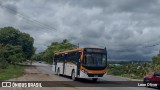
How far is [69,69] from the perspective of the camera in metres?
32.5

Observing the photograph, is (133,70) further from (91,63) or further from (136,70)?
(91,63)

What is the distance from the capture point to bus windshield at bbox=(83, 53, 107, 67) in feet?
91.5

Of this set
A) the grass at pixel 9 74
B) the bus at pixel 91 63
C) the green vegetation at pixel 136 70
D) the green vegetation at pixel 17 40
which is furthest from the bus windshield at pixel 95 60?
the green vegetation at pixel 17 40

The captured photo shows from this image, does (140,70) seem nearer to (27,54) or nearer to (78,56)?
(78,56)

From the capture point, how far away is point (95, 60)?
1103 inches

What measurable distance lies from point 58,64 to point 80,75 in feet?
37.1

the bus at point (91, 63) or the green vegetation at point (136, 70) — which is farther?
the green vegetation at point (136, 70)

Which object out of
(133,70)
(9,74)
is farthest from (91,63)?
(133,70)

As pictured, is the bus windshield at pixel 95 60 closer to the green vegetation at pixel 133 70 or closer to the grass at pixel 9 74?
the grass at pixel 9 74

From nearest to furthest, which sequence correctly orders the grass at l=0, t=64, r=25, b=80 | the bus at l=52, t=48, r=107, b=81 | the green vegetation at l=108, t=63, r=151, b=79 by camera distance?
the bus at l=52, t=48, r=107, b=81
the grass at l=0, t=64, r=25, b=80
the green vegetation at l=108, t=63, r=151, b=79

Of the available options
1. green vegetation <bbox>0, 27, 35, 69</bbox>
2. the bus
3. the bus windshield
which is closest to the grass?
the bus

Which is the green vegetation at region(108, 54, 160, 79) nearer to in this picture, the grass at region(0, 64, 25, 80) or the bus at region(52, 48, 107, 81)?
the grass at region(0, 64, 25, 80)

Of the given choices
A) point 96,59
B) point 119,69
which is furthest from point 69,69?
point 119,69

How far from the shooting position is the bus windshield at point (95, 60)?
27891 mm
